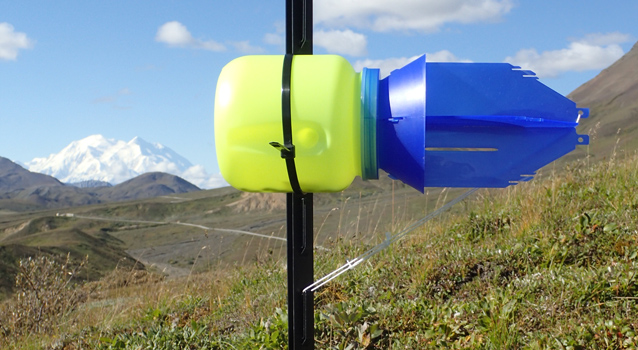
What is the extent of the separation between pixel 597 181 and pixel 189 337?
4065mm

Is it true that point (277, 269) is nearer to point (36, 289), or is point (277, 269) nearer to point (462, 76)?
point (36, 289)

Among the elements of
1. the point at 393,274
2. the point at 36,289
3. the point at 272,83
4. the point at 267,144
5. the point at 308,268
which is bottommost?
the point at 36,289

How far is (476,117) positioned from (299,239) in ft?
2.85

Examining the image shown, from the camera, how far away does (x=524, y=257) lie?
3.63 metres

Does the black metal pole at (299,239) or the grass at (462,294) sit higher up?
the black metal pole at (299,239)

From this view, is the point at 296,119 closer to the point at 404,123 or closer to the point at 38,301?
the point at 404,123

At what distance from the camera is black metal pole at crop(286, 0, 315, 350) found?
209 centimetres

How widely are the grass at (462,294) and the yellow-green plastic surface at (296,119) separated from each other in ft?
4.45

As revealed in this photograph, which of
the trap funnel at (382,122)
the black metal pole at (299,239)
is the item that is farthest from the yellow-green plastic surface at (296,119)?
the black metal pole at (299,239)

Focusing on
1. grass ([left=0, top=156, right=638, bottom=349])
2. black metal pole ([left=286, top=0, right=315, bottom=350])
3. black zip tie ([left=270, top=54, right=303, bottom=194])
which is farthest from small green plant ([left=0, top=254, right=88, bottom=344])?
black zip tie ([left=270, top=54, right=303, bottom=194])

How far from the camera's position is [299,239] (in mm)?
2189

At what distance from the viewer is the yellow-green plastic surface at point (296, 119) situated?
1762 millimetres

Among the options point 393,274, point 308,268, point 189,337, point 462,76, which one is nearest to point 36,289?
point 189,337

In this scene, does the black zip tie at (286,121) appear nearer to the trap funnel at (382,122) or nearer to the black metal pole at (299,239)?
the trap funnel at (382,122)
